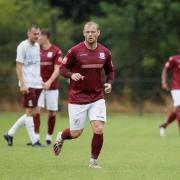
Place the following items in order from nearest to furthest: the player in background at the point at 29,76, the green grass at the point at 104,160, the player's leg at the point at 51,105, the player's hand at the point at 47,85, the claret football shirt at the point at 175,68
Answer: the green grass at the point at 104,160, the player in background at the point at 29,76, the player's hand at the point at 47,85, the player's leg at the point at 51,105, the claret football shirt at the point at 175,68

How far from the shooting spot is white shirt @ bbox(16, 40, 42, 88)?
1521 centimetres

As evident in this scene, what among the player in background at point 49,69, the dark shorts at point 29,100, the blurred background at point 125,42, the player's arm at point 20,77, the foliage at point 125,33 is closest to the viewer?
the player's arm at point 20,77

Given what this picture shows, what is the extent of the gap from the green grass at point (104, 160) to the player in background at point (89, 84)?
1.90ft

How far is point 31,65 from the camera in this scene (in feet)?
50.3

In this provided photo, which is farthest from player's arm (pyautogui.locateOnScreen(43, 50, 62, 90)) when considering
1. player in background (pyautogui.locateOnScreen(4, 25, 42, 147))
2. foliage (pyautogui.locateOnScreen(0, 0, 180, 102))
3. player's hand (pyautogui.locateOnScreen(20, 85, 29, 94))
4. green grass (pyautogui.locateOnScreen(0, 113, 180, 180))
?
foliage (pyautogui.locateOnScreen(0, 0, 180, 102))

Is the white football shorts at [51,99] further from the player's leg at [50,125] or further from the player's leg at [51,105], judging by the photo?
the player's leg at [50,125]

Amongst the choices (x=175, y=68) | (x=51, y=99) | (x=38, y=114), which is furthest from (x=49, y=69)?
(x=175, y=68)

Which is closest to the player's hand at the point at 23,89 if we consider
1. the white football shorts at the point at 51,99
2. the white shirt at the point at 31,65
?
the white shirt at the point at 31,65

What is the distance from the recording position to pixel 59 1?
42.0 meters

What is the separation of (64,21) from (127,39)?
27.4 ft

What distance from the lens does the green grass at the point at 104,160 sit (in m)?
10.5

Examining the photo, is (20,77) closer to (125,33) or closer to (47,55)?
(47,55)

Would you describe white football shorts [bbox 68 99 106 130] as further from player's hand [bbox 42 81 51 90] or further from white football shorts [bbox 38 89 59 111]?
white football shorts [bbox 38 89 59 111]

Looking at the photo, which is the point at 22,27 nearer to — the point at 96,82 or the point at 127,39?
the point at 127,39
